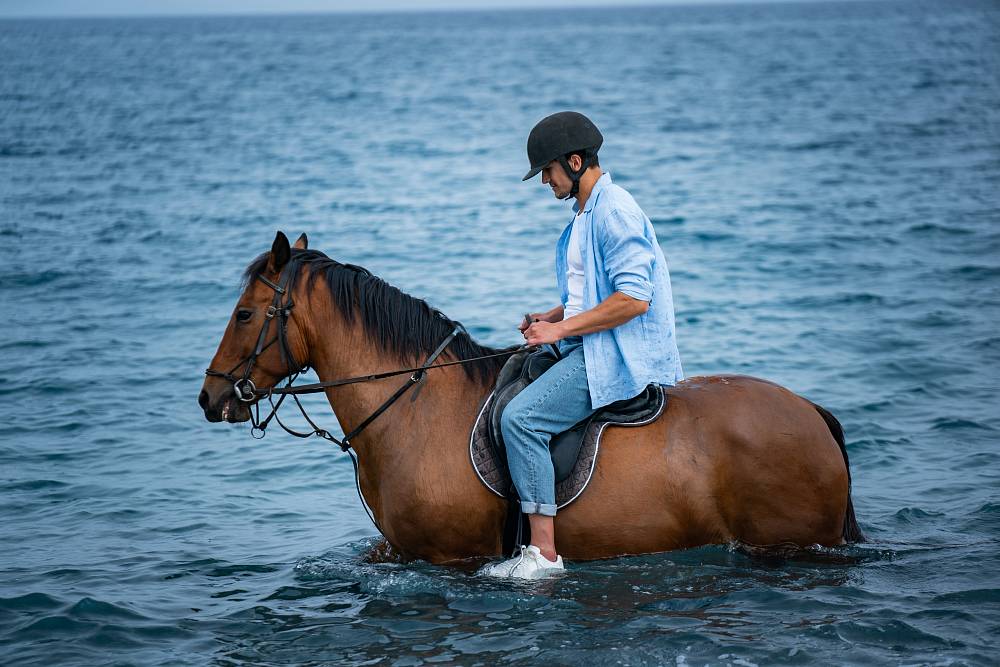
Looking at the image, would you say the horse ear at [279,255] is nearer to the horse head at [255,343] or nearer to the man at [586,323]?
the horse head at [255,343]

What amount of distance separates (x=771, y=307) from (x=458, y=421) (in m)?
11.0

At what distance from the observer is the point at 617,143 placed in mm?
37406

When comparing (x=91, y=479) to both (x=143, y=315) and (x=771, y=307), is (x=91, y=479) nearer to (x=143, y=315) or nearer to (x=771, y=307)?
→ (x=143, y=315)

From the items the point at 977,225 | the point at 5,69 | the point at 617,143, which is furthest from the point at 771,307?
the point at 5,69

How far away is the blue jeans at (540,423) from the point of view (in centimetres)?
579

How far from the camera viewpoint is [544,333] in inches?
222

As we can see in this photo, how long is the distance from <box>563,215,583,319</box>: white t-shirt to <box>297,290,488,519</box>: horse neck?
81 cm

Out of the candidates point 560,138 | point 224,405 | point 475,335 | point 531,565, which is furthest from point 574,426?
point 475,335

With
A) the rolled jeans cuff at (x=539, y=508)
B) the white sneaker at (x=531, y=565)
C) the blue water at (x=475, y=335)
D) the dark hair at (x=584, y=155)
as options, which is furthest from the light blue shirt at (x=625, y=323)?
the blue water at (x=475, y=335)

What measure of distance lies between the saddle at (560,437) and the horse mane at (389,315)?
0.90 ft

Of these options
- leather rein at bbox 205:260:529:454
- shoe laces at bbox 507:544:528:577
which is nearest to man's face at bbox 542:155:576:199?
leather rein at bbox 205:260:529:454

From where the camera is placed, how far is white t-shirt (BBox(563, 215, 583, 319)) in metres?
5.86

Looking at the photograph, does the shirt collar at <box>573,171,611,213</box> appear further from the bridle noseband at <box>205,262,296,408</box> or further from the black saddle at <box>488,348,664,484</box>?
the bridle noseband at <box>205,262,296,408</box>

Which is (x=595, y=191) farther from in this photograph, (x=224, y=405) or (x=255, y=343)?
(x=224, y=405)
